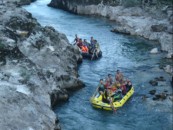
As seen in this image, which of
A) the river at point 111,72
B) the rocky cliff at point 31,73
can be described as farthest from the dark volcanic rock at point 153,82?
the rocky cliff at point 31,73

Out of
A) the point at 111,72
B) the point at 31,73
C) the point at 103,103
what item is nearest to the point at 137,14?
the point at 111,72

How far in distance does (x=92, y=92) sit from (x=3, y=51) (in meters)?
7.57

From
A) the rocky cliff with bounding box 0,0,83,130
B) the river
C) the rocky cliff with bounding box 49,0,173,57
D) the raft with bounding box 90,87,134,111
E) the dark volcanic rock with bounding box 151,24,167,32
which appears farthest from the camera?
the dark volcanic rock with bounding box 151,24,167,32

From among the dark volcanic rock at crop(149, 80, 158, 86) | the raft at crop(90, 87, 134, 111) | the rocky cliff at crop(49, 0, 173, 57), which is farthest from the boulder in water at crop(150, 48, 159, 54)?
the raft at crop(90, 87, 134, 111)

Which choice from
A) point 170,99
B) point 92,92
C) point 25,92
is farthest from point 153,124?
point 25,92

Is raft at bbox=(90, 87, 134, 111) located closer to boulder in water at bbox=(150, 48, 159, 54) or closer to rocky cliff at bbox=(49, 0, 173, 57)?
rocky cliff at bbox=(49, 0, 173, 57)

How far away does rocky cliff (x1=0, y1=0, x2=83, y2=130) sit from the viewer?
1964cm

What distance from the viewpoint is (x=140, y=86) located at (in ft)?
98.9

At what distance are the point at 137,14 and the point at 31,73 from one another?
32.6 m

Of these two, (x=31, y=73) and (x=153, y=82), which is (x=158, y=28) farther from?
(x=31, y=73)

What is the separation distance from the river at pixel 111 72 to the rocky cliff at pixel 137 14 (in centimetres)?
147

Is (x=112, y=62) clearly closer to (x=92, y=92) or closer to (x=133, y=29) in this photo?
(x=92, y=92)

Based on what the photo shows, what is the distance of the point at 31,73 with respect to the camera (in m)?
24.5

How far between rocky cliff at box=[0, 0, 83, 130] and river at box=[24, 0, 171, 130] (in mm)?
1387
